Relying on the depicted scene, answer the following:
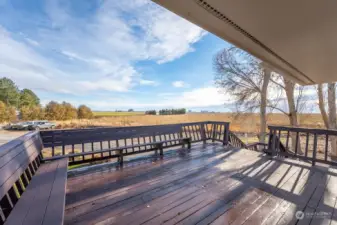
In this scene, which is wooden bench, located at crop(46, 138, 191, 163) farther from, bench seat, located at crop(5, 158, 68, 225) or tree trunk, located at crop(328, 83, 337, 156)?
tree trunk, located at crop(328, 83, 337, 156)

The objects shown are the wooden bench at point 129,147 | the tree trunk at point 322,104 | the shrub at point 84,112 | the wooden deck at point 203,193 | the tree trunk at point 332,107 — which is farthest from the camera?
the shrub at point 84,112

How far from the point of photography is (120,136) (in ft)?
11.2

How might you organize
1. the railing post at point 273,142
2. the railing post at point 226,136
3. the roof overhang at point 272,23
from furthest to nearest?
the railing post at point 226,136 < the railing post at point 273,142 < the roof overhang at point 272,23

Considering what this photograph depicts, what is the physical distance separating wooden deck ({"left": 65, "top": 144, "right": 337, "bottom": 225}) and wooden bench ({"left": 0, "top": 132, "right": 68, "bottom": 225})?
408 millimetres

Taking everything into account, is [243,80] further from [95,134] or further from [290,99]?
[95,134]

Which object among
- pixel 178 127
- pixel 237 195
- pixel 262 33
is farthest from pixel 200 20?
pixel 178 127

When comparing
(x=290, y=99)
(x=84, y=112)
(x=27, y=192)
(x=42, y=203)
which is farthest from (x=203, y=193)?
(x=84, y=112)

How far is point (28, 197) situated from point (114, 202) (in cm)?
87

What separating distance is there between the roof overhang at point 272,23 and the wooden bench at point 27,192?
5.92ft

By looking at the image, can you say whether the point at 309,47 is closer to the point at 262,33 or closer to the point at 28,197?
the point at 262,33

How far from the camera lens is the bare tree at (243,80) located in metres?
7.27

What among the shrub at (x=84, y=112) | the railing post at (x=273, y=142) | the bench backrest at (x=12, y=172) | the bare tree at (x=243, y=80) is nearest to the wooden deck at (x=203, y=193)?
the railing post at (x=273, y=142)

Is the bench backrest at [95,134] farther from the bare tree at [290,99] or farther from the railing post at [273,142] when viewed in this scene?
the bare tree at [290,99]

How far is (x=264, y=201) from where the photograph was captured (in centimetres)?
189
